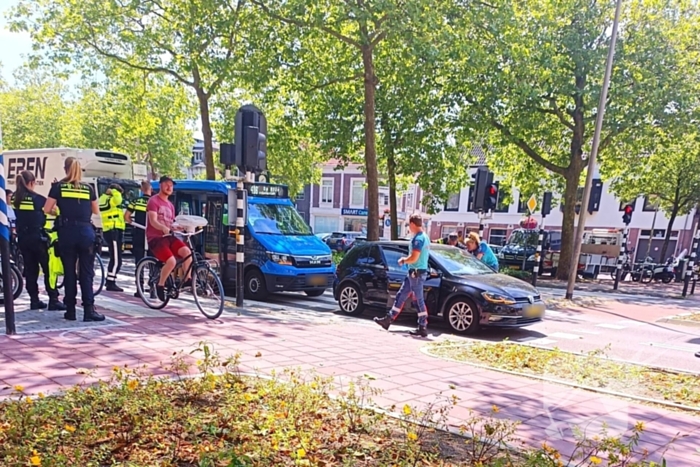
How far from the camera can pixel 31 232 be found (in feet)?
22.6

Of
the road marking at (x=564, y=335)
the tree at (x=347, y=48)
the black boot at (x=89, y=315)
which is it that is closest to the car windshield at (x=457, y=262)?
the road marking at (x=564, y=335)

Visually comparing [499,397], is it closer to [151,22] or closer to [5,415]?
[5,415]

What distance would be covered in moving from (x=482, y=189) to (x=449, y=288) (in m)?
6.43

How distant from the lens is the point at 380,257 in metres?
9.57

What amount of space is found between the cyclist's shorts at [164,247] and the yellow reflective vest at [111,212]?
2102 millimetres

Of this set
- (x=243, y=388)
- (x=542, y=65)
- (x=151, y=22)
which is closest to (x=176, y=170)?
(x=151, y=22)

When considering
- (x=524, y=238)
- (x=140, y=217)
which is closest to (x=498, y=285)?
(x=140, y=217)

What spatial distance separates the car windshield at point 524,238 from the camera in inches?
966

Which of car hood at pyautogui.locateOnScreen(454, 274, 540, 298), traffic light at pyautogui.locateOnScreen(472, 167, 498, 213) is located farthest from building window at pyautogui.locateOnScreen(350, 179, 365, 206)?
car hood at pyautogui.locateOnScreen(454, 274, 540, 298)

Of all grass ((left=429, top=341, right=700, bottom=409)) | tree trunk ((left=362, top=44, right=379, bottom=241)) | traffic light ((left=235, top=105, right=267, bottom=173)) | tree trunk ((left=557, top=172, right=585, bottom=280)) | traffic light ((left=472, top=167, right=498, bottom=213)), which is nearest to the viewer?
grass ((left=429, top=341, right=700, bottom=409))

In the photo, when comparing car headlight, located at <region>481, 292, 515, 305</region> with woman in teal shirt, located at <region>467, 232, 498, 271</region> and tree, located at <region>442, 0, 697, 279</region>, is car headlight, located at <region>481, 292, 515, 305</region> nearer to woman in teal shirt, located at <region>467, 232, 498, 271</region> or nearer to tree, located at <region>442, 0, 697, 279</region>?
woman in teal shirt, located at <region>467, 232, 498, 271</region>

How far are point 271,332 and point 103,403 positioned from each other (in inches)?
132

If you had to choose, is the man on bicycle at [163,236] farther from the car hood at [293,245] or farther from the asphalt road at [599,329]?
the car hood at [293,245]

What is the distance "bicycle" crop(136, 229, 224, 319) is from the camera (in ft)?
24.0
